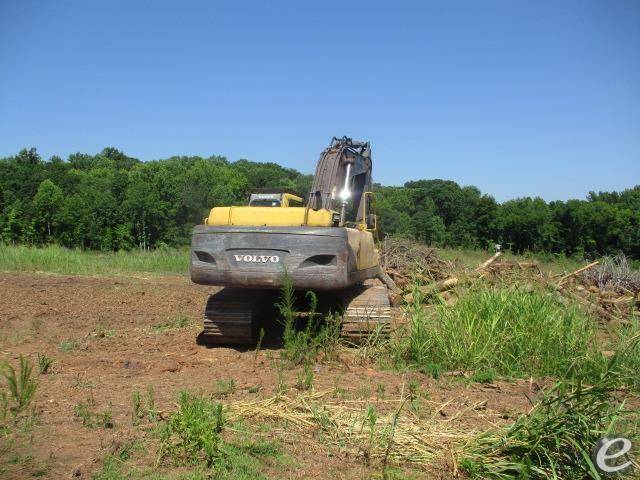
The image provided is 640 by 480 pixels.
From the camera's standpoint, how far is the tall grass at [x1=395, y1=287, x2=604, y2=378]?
5.82 metres

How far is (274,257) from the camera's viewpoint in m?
6.35

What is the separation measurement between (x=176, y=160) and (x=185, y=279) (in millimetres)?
61559

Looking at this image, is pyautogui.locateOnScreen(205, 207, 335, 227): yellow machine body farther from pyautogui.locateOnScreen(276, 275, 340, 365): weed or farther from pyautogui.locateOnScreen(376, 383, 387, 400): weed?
pyautogui.locateOnScreen(376, 383, 387, 400): weed

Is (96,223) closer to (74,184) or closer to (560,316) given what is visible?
(74,184)

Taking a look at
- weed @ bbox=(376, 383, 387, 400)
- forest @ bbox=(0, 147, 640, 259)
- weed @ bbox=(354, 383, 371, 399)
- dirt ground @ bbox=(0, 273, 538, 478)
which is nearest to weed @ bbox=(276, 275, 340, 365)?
dirt ground @ bbox=(0, 273, 538, 478)

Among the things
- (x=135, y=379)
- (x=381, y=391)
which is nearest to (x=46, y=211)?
(x=135, y=379)

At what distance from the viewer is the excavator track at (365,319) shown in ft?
21.9

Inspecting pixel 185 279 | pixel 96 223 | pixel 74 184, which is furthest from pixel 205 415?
pixel 74 184

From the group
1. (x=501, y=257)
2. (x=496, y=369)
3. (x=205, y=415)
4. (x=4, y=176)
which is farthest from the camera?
(x=4, y=176)

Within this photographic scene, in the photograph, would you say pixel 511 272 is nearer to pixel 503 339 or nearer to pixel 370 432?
pixel 503 339

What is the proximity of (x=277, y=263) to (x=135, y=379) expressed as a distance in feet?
6.17

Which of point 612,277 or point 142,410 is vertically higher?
point 612,277

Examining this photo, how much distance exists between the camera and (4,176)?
148 feet

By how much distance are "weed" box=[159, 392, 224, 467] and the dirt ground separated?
1.09 feet
